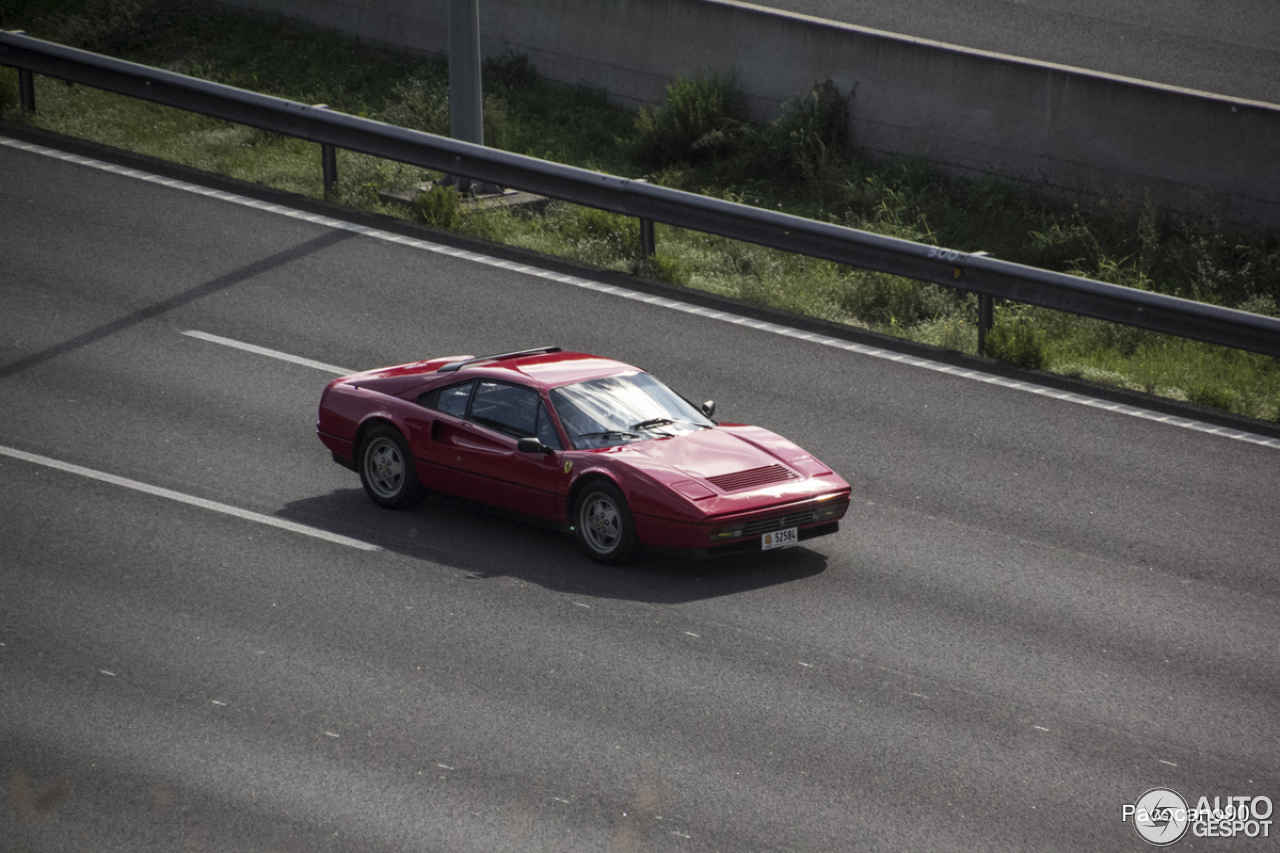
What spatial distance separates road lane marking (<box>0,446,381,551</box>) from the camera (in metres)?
10.8

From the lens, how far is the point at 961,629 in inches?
376

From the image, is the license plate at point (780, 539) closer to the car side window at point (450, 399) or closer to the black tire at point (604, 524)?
the black tire at point (604, 524)

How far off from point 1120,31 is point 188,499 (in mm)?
19182

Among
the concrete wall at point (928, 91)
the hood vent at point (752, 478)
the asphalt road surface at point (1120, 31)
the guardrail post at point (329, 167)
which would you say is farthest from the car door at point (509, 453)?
the asphalt road surface at point (1120, 31)

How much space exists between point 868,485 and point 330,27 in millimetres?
16966

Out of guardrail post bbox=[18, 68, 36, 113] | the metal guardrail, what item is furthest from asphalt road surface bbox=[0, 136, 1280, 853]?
guardrail post bbox=[18, 68, 36, 113]

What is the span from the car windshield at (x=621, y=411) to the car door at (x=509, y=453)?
19cm

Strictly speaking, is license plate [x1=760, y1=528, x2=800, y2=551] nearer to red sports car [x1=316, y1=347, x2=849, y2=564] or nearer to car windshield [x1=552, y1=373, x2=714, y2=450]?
red sports car [x1=316, y1=347, x2=849, y2=564]

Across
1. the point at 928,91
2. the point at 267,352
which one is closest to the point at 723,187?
the point at 928,91

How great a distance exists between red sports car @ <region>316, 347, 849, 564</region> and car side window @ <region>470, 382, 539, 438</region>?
1cm

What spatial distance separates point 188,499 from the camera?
1141cm

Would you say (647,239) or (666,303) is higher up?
(647,239)

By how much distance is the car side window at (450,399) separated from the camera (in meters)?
11.3

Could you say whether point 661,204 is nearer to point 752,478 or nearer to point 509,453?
point 509,453
